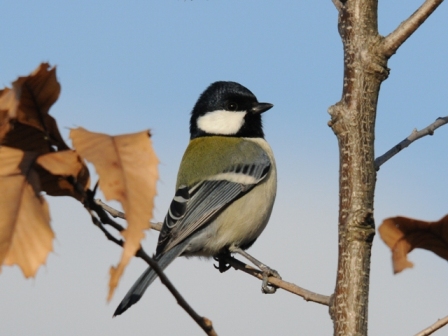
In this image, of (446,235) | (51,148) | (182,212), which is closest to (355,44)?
(446,235)

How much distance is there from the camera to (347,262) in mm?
2100

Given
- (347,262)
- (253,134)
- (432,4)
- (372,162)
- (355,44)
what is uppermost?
(253,134)

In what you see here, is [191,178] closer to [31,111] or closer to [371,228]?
[371,228]

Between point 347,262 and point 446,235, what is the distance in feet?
1.30

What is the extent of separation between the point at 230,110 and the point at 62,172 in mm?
4294

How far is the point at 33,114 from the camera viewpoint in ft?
4.81

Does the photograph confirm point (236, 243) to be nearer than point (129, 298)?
No

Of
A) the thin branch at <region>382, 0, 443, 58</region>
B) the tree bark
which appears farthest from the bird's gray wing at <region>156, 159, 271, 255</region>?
the thin branch at <region>382, 0, 443, 58</region>

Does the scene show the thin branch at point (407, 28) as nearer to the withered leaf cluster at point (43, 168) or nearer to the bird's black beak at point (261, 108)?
the withered leaf cluster at point (43, 168)

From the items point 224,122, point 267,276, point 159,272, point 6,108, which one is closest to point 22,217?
point 6,108

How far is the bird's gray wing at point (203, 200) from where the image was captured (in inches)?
168

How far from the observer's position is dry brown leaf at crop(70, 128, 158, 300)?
1208mm

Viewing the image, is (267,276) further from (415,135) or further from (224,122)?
(224,122)

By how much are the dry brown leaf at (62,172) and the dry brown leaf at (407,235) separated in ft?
2.61
